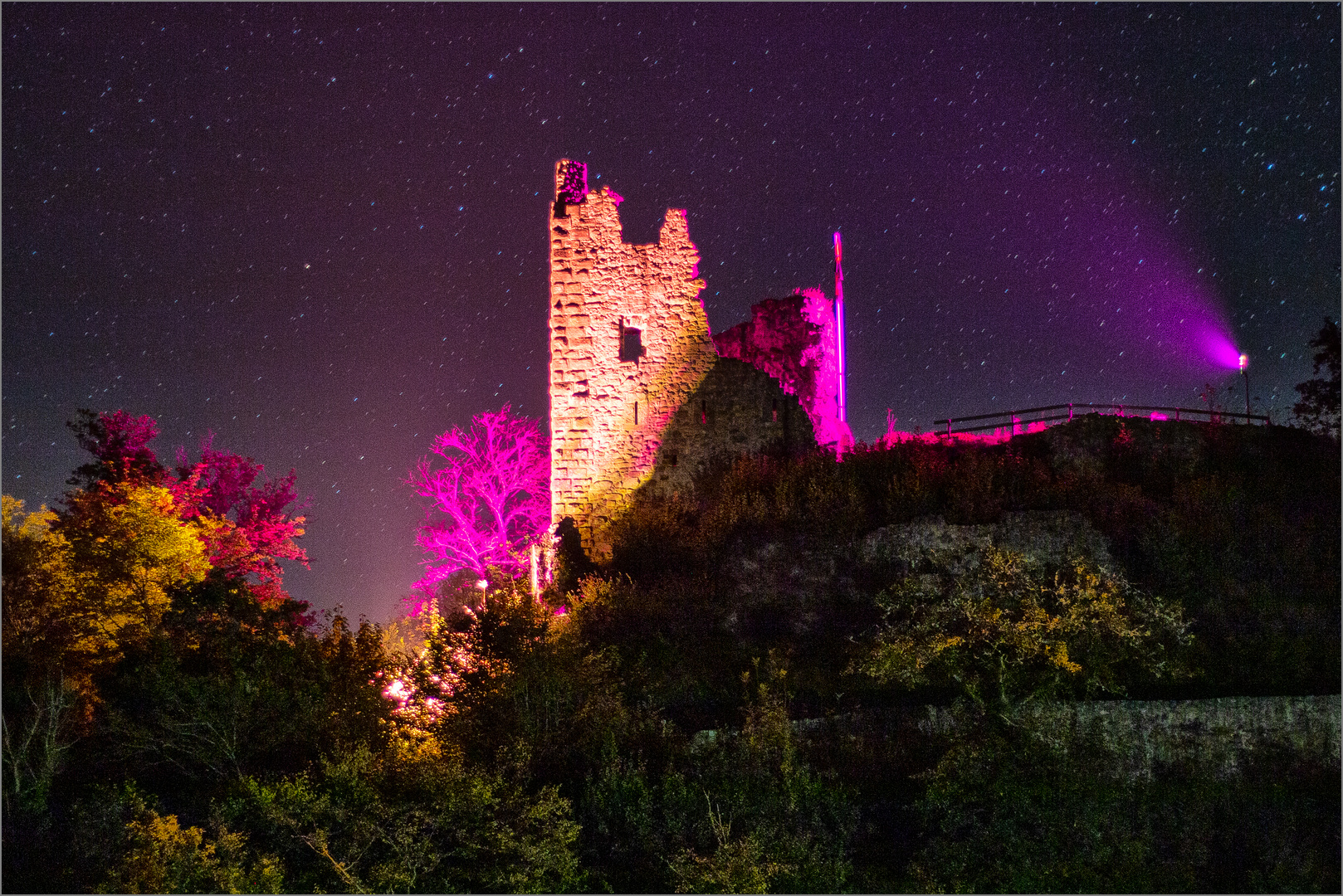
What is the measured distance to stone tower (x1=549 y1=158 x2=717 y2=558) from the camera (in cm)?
1977

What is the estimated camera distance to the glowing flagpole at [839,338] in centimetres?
2295

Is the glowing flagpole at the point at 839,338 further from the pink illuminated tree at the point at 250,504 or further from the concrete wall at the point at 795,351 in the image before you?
the pink illuminated tree at the point at 250,504

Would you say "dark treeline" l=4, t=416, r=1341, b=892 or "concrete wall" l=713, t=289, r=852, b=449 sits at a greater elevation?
"concrete wall" l=713, t=289, r=852, b=449

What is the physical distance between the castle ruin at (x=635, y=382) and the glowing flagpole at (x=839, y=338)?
3114 millimetres

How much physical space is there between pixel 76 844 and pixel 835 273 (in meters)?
18.2

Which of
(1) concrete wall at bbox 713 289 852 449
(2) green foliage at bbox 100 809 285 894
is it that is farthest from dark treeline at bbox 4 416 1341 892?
(1) concrete wall at bbox 713 289 852 449

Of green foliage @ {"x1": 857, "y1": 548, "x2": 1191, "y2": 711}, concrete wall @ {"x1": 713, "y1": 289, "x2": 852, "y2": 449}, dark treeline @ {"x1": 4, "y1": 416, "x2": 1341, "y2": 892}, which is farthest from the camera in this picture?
concrete wall @ {"x1": 713, "y1": 289, "x2": 852, "y2": 449}

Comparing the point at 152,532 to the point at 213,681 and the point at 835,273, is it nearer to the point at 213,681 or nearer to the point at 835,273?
the point at 213,681

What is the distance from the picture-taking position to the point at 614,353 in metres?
20.0

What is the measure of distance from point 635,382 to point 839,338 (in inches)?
224

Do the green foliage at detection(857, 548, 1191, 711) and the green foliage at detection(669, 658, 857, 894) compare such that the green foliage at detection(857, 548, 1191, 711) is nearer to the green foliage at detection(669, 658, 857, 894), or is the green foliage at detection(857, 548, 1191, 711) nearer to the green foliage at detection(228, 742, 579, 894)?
the green foliage at detection(669, 658, 857, 894)

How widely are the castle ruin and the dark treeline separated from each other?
44.3 inches

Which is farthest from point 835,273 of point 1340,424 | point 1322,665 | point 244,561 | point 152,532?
point 244,561

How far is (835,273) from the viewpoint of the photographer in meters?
23.3
